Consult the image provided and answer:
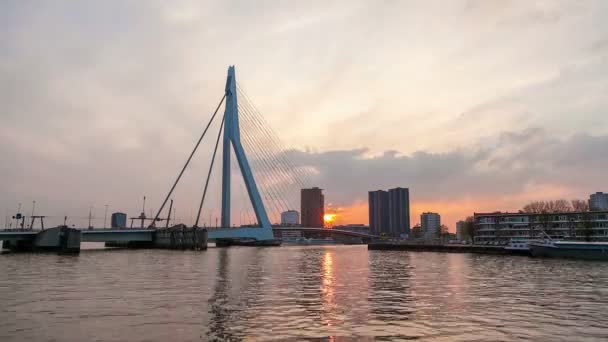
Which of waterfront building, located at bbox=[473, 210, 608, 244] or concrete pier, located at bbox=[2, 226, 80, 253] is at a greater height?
waterfront building, located at bbox=[473, 210, 608, 244]

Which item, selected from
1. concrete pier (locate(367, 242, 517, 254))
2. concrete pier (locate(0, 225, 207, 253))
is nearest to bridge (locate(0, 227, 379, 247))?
concrete pier (locate(0, 225, 207, 253))

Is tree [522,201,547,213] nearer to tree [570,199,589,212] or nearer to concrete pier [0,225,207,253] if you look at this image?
tree [570,199,589,212]

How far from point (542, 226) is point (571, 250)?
1849 inches

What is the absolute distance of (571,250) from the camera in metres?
70.8

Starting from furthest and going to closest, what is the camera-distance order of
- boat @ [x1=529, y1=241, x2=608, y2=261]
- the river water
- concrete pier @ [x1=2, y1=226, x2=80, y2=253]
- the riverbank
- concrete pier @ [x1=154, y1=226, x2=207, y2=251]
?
concrete pier @ [x1=154, y1=226, x2=207, y2=251]
concrete pier @ [x1=2, y1=226, x2=80, y2=253]
the riverbank
boat @ [x1=529, y1=241, x2=608, y2=261]
the river water

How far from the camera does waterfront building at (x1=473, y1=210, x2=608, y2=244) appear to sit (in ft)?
340

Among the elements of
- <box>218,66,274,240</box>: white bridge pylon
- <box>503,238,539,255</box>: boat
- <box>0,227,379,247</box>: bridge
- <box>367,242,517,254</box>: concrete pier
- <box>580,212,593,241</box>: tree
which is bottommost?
<box>367,242,517,254</box>: concrete pier

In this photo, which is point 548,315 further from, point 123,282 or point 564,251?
point 564,251

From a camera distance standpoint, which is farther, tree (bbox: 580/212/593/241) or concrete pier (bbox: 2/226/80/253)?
tree (bbox: 580/212/593/241)

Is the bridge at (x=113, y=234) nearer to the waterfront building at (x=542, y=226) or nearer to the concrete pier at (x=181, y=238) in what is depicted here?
the concrete pier at (x=181, y=238)

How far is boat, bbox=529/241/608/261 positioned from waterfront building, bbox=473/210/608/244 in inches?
658

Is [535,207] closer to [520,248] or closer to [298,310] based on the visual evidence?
[520,248]

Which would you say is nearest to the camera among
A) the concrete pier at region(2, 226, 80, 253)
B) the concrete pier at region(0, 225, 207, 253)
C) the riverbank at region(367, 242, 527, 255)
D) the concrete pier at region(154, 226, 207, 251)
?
the riverbank at region(367, 242, 527, 255)

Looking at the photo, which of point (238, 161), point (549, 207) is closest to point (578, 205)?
point (549, 207)
